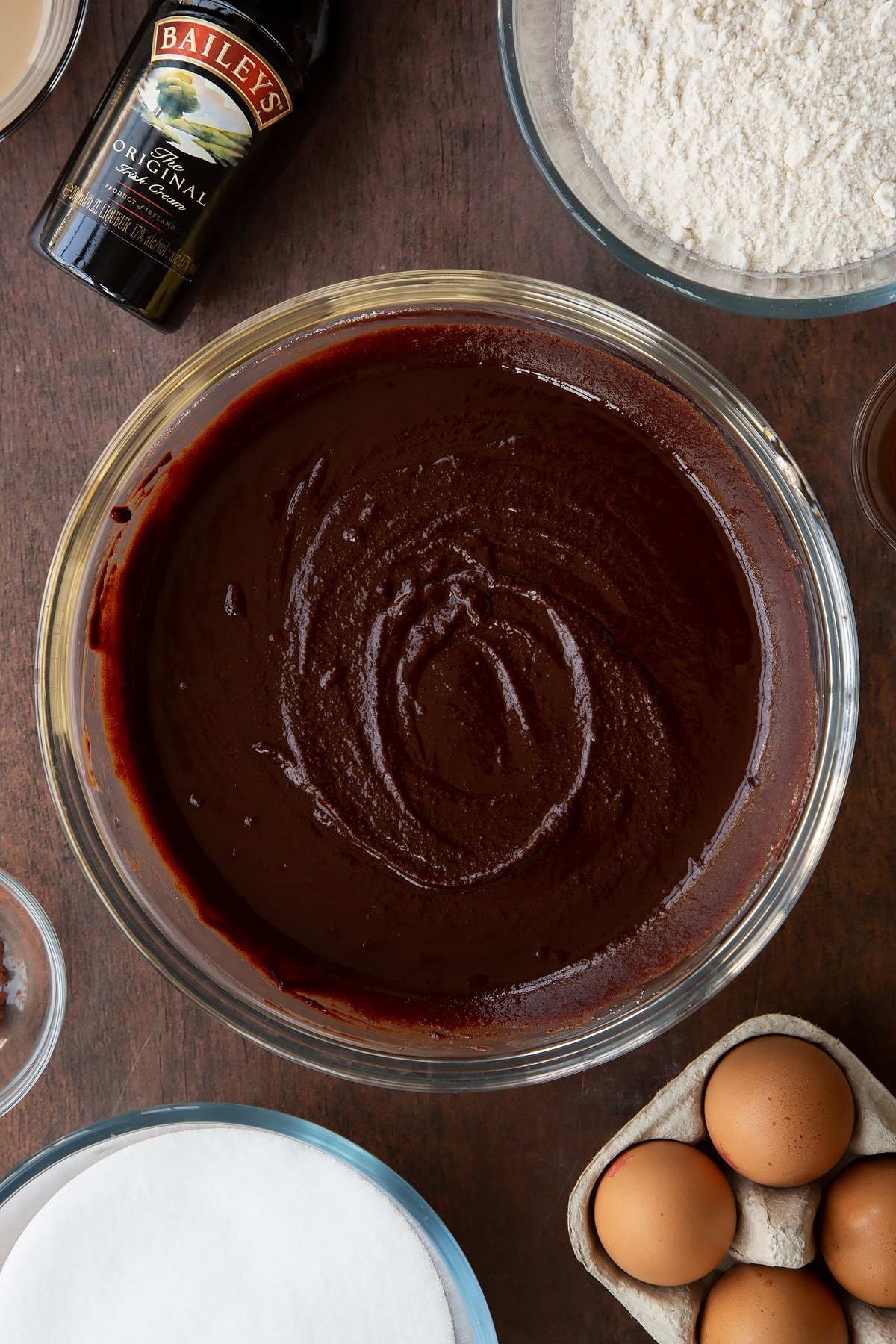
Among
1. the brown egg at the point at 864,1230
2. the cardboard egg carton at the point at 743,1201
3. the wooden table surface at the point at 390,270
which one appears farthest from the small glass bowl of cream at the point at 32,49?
the brown egg at the point at 864,1230

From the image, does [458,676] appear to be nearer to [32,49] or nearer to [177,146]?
[177,146]

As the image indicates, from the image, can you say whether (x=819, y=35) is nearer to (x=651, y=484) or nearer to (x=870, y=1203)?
(x=651, y=484)

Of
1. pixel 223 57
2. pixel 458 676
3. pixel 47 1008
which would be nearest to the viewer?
pixel 223 57

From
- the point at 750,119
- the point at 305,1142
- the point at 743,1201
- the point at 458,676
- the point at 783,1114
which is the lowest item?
the point at 305,1142

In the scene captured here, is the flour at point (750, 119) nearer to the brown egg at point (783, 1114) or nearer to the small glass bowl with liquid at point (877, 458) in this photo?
the small glass bowl with liquid at point (877, 458)

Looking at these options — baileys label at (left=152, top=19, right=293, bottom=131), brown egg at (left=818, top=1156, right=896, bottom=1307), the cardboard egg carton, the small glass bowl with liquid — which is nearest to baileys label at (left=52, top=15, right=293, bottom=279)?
baileys label at (left=152, top=19, right=293, bottom=131)

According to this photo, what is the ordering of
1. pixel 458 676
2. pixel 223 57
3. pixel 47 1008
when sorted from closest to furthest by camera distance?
pixel 223 57 → pixel 458 676 → pixel 47 1008

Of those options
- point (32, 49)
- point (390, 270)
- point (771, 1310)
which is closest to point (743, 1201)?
point (771, 1310)

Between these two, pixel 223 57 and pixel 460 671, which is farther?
pixel 460 671
